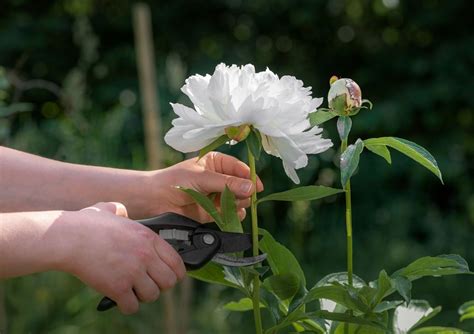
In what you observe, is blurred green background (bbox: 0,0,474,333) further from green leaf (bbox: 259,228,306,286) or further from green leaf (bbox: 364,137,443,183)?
green leaf (bbox: 364,137,443,183)

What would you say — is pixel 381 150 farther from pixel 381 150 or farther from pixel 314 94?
pixel 314 94

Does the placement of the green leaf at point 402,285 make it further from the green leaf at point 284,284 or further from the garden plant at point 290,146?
the green leaf at point 284,284

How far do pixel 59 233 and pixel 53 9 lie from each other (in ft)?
15.0

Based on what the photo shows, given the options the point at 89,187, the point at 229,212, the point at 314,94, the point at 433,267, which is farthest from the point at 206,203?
the point at 314,94

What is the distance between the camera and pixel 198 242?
90cm

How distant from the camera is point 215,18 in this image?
15.7 feet

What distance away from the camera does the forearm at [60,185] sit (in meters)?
1.13

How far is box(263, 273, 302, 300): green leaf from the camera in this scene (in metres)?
0.84

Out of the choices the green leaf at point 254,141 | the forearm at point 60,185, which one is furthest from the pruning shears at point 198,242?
the forearm at point 60,185

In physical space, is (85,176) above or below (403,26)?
below

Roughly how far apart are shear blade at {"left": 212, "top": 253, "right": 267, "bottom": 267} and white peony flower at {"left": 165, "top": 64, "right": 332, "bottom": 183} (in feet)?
0.33

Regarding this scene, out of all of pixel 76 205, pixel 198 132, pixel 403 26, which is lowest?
pixel 76 205

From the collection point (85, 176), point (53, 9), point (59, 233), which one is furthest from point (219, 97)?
point (53, 9)

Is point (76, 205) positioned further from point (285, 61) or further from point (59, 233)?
point (285, 61)
